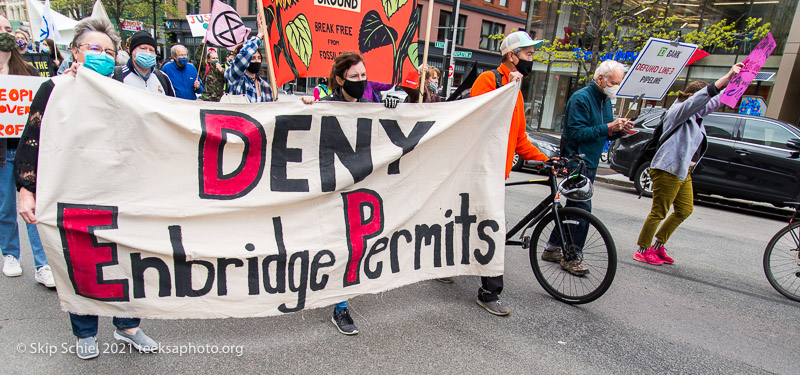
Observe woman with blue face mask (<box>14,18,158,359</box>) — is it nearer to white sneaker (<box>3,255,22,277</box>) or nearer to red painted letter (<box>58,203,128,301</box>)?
red painted letter (<box>58,203,128,301</box>)

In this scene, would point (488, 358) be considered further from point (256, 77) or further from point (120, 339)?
point (256, 77)

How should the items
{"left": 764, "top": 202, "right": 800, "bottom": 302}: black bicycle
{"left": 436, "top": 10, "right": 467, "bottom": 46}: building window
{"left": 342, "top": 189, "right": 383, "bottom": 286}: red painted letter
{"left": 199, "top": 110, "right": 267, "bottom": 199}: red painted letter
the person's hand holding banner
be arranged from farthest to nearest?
{"left": 436, "top": 10, "right": 467, "bottom": 46}: building window → {"left": 764, "top": 202, "right": 800, "bottom": 302}: black bicycle → the person's hand holding banner → {"left": 342, "top": 189, "right": 383, "bottom": 286}: red painted letter → {"left": 199, "top": 110, "right": 267, "bottom": 199}: red painted letter

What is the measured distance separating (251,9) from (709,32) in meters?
33.3

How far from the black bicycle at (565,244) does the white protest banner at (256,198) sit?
0.48m

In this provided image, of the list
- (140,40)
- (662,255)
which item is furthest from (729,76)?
(140,40)

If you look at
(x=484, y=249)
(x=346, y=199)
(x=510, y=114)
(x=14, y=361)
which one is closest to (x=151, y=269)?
(x=14, y=361)

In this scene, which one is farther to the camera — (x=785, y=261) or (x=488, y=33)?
(x=488, y=33)

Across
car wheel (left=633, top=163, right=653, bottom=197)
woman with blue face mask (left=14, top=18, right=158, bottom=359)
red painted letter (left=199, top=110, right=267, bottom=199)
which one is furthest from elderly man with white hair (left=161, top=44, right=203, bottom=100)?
car wheel (left=633, top=163, right=653, bottom=197)

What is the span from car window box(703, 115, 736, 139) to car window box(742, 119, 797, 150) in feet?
0.65

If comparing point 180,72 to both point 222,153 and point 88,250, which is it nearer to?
point 222,153

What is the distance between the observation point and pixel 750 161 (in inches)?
297

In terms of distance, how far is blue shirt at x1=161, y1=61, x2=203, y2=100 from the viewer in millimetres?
6793

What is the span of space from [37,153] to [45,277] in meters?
1.63

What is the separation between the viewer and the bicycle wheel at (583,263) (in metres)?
3.24
